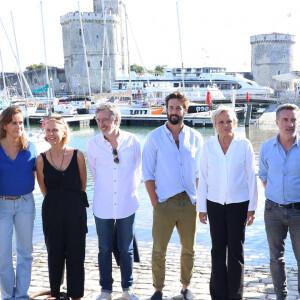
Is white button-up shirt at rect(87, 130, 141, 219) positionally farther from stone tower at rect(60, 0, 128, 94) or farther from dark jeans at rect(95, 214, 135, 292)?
stone tower at rect(60, 0, 128, 94)

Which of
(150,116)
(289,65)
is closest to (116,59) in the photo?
(289,65)

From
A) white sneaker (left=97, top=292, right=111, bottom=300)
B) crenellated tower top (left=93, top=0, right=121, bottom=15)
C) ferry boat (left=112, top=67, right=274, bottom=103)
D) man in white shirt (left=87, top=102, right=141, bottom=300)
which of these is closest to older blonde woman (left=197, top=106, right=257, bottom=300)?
man in white shirt (left=87, top=102, right=141, bottom=300)

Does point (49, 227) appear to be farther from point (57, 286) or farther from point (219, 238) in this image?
point (219, 238)

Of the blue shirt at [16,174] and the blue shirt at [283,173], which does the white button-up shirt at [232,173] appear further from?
the blue shirt at [16,174]

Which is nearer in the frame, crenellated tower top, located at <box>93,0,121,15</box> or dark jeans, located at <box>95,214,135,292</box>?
dark jeans, located at <box>95,214,135,292</box>

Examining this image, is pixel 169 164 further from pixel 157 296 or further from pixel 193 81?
pixel 193 81

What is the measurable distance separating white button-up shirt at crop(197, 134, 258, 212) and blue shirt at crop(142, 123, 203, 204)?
223 millimetres

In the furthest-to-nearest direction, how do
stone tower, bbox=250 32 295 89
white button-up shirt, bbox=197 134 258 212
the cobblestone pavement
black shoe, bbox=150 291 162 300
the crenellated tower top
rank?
the crenellated tower top < stone tower, bbox=250 32 295 89 < the cobblestone pavement < black shoe, bbox=150 291 162 300 < white button-up shirt, bbox=197 134 258 212

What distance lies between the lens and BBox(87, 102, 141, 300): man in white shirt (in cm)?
316

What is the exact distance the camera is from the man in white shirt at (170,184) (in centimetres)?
314

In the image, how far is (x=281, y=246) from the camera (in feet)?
9.47

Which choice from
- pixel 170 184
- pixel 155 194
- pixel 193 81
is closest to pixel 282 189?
pixel 170 184

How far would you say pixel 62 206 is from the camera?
2.99 metres

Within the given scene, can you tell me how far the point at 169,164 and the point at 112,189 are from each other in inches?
19.4
